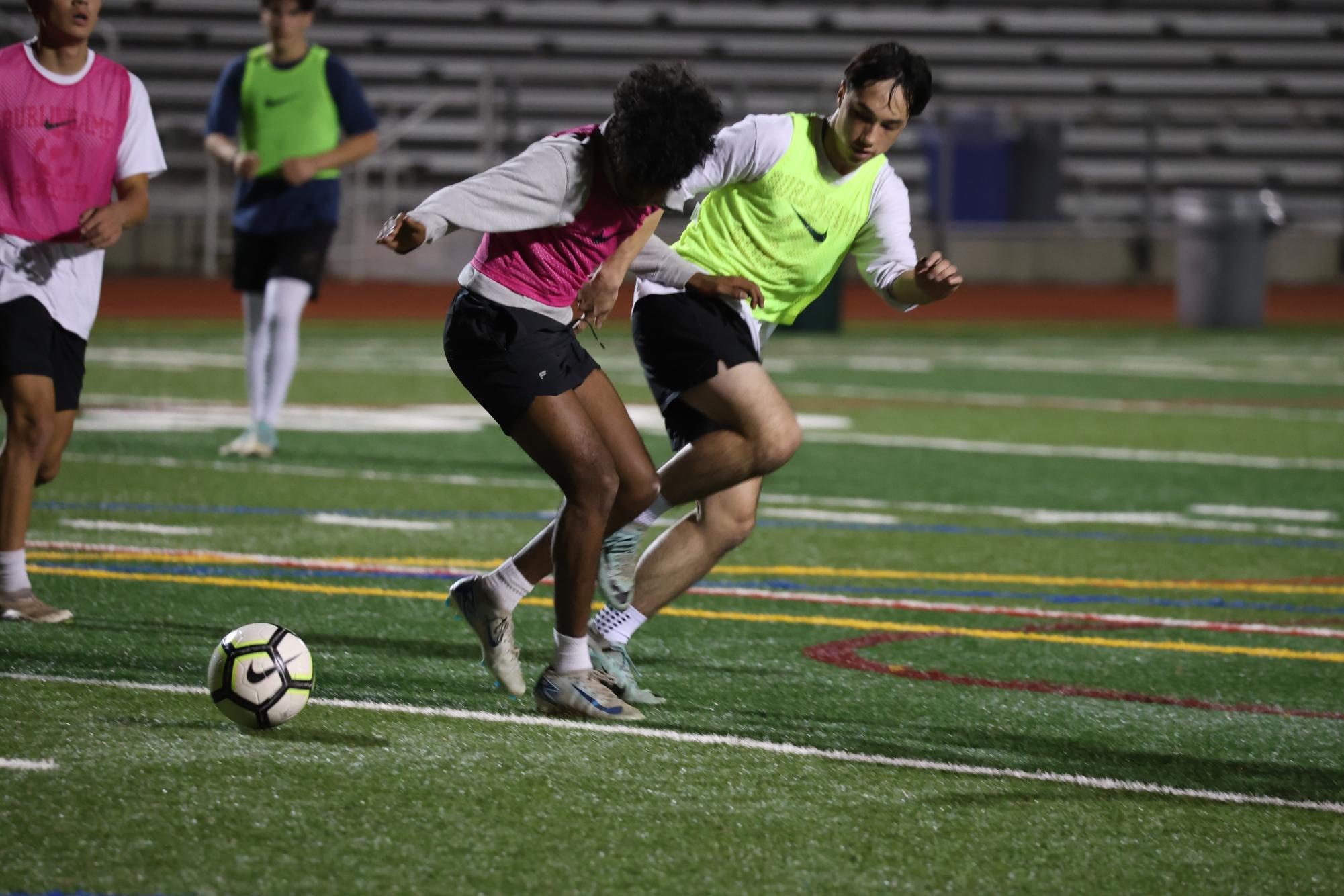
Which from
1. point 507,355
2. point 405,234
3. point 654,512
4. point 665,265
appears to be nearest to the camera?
point 405,234

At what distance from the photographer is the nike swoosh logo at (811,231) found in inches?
235

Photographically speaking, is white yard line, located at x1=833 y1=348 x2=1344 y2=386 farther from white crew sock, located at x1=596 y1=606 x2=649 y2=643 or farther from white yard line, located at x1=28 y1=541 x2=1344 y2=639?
white crew sock, located at x1=596 y1=606 x2=649 y2=643

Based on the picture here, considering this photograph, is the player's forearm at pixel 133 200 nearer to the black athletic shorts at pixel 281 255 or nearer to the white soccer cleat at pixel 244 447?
the black athletic shorts at pixel 281 255

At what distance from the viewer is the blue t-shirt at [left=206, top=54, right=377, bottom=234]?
10.6 metres

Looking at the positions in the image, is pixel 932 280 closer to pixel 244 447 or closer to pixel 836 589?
pixel 836 589

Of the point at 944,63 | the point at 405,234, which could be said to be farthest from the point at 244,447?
the point at 944,63

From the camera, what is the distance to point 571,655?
523 cm

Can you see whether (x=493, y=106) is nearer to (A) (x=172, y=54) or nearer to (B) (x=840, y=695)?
(A) (x=172, y=54)

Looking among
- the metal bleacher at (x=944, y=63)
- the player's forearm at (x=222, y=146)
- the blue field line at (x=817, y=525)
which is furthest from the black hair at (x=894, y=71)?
the metal bleacher at (x=944, y=63)

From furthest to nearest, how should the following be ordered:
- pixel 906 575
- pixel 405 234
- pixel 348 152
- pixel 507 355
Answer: pixel 348 152 → pixel 906 575 → pixel 507 355 → pixel 405 234

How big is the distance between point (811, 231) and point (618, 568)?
1.13 meters

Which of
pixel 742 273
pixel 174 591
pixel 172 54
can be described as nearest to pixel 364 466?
pixel 174 591

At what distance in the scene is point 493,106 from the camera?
28750mm

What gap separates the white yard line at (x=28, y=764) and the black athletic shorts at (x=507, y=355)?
4.39 feet
